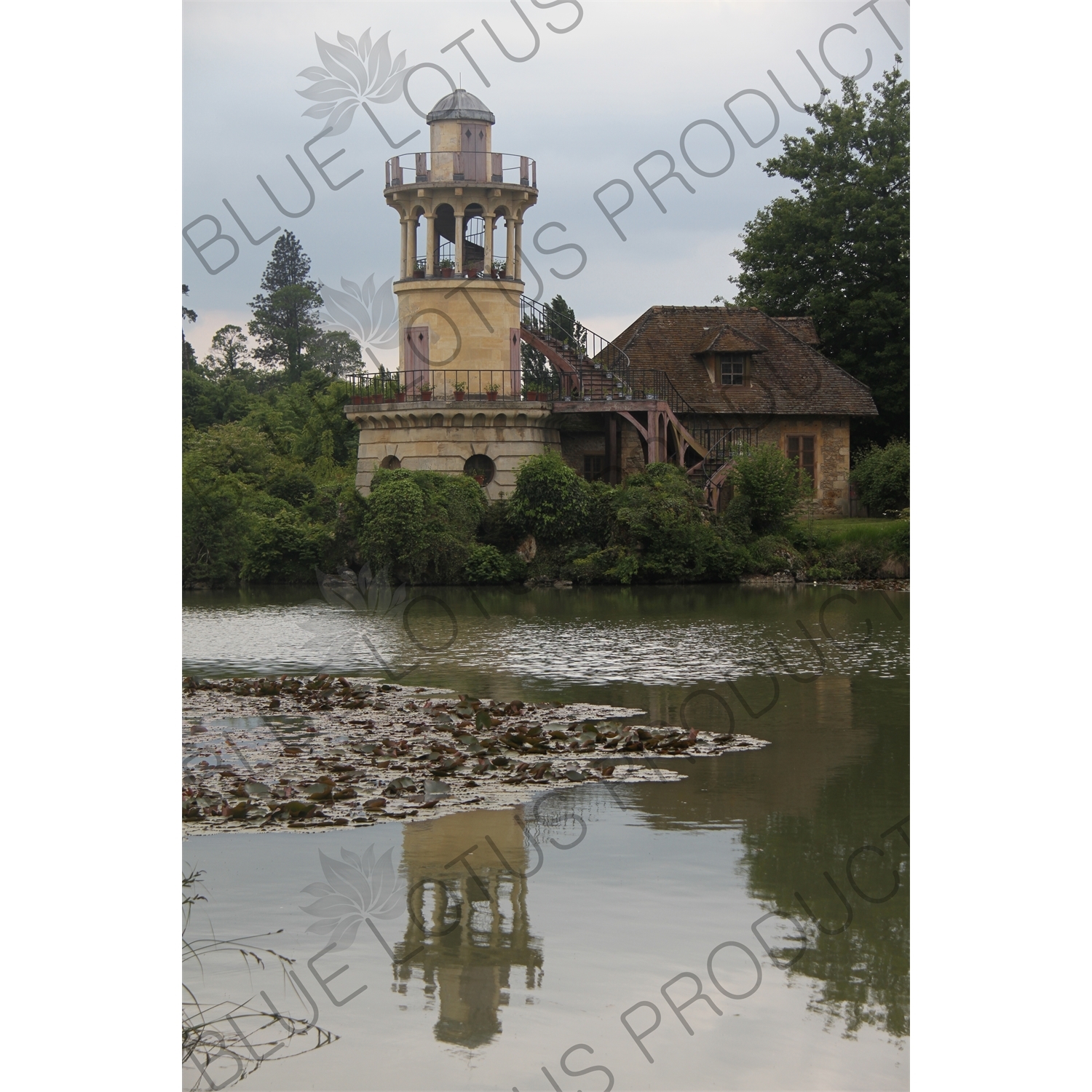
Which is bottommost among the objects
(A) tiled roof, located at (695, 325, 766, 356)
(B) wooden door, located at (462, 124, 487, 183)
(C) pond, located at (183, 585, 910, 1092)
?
(C) pond, located at (183, 585, 910, 1092)

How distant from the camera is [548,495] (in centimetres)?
3938

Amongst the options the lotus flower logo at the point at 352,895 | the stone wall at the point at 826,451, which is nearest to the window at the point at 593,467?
the stone wall at the point at 826,451

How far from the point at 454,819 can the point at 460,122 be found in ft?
109

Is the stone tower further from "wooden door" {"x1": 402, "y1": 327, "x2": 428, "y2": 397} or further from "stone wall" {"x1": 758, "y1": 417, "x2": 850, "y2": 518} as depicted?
"stone wall" {"x1": 758, "y1": 417, "x2": 850, "y2": 518}

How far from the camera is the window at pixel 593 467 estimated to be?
1795 inches

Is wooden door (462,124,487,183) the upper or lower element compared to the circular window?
upper

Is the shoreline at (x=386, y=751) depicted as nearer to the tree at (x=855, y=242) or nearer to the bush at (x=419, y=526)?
the bush at (x=419, y=526)

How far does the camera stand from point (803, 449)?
46.2 m

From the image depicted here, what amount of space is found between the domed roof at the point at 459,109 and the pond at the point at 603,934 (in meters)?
28.9

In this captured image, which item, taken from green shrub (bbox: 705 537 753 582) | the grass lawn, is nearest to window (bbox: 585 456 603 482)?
the grass lawn

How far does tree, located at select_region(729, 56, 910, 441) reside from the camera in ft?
160

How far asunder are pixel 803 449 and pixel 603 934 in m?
39.0

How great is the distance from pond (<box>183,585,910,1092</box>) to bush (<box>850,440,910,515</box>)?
28395mm

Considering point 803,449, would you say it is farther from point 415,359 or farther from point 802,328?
point 415,359
